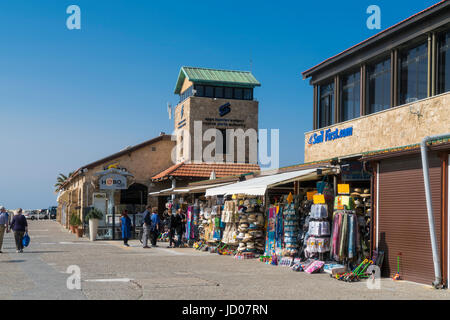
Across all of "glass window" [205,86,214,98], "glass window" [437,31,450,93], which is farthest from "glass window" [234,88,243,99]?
"glass window" [437,31,450,93]

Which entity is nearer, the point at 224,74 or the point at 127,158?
the point at 127,158

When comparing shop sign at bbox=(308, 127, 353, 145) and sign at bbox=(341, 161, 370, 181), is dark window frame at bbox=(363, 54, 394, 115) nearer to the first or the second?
shop sign at bbox=(308, 127, 353, 145)

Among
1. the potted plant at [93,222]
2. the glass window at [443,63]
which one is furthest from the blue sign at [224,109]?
the glass window at [443,63]

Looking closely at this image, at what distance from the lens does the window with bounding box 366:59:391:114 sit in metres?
19.2

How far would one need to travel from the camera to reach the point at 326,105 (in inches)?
923

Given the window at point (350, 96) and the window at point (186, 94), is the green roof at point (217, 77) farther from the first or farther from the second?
the window at point (350, 96)

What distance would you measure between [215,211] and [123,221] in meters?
5.32

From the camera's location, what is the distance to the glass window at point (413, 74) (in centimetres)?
1739

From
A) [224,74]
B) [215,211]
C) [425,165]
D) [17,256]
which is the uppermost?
[224,74]

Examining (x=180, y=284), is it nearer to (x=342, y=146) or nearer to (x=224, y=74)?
(x=342, y=146)

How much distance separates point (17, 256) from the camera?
1905 centimetres

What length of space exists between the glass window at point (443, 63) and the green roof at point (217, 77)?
24393mm
